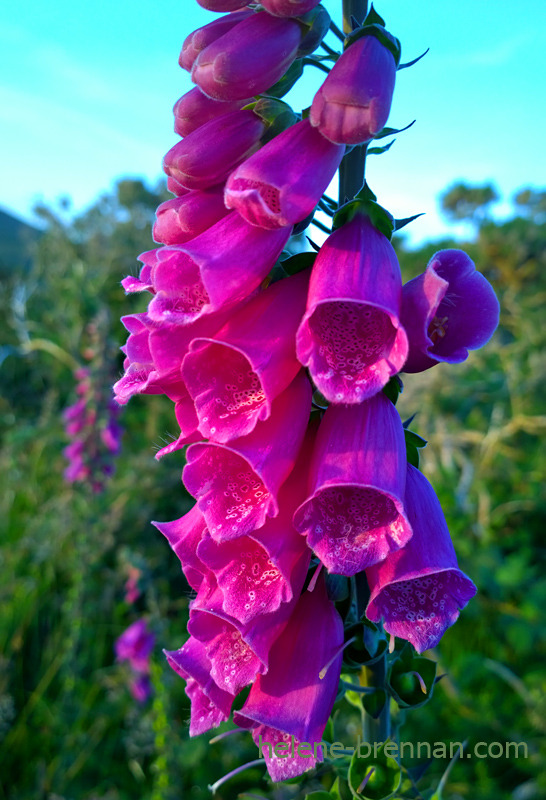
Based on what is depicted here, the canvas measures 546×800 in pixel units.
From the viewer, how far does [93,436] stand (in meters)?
3.46

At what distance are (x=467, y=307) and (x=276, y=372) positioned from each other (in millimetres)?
285

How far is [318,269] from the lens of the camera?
0.70 meters

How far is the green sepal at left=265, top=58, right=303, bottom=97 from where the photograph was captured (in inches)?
30.3

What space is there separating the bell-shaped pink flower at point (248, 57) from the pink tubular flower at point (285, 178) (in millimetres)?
81

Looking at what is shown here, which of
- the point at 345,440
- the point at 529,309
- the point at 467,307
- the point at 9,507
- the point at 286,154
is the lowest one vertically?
the point at 529,309

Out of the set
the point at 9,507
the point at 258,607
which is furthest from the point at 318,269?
the point at 9,507

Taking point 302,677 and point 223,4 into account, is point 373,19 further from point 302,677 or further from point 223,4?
point 302,677

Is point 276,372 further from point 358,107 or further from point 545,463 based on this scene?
point 545,463

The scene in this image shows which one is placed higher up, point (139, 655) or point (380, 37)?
point (380, 37)

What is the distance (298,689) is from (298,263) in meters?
0.59

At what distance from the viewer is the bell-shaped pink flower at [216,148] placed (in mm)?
729

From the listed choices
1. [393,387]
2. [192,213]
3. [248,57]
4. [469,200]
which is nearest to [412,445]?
[393,387]

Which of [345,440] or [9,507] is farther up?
[345,440]

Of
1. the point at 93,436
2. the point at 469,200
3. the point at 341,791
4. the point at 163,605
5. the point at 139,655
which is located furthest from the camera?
the point at 469,200
